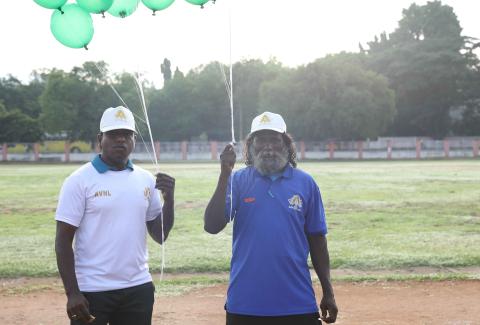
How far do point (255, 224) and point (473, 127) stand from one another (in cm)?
6406

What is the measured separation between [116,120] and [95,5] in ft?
4.55

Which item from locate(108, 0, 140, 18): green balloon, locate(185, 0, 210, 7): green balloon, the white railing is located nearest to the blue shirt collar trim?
locate(108, 0, 140, 18): green balloon

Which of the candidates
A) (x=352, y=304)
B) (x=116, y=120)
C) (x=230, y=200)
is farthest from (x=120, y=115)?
(x=352, y=304)

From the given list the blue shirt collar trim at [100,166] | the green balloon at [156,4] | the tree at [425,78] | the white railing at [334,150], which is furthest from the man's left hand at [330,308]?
the tree at [425,78]

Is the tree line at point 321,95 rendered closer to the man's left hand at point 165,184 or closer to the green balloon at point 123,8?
the green balloon at point 123,8

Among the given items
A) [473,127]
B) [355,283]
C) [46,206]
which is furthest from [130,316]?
[473,127]

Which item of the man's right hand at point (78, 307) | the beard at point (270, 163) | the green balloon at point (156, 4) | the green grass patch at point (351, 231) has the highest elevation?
the green balloon at point (156, 4)

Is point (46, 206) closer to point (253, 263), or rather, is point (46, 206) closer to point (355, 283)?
point (355, 283)

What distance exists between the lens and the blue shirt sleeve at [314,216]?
3.74m

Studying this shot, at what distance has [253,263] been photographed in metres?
3.59

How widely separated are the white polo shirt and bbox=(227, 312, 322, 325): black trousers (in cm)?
63

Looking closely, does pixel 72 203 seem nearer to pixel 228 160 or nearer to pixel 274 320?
pixel 228 160

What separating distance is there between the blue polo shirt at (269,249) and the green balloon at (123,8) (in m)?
2.15

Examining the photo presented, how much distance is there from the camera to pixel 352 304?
7.26 meters
